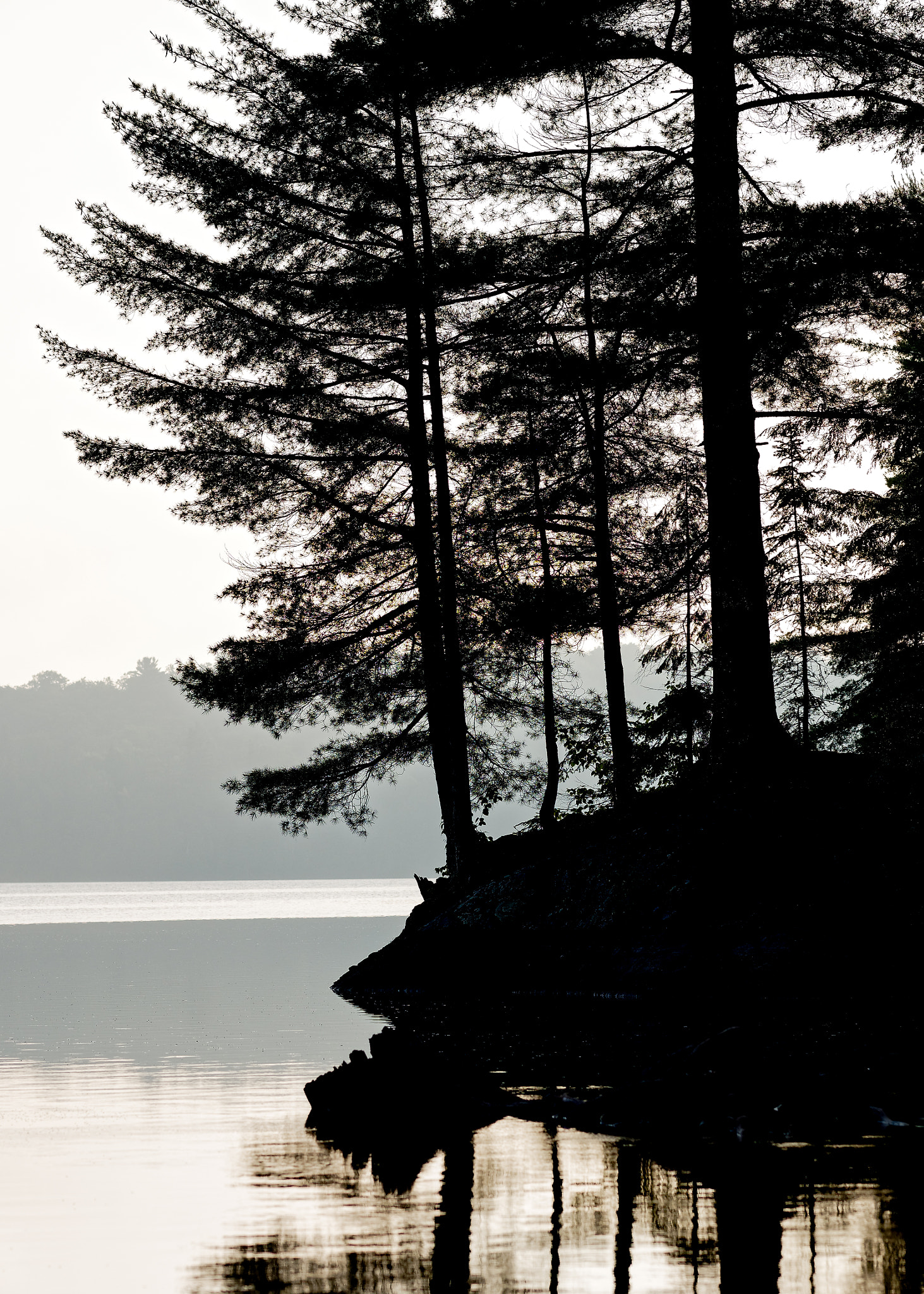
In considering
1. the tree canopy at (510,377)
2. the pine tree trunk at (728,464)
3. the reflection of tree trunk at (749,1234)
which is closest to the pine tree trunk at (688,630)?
the tree canopy at (510,377)

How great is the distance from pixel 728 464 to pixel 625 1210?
1022 centimetres

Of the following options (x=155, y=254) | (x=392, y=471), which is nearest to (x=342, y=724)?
(x=392, y=471)

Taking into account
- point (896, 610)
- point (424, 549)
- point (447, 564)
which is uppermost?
point (424, 549)

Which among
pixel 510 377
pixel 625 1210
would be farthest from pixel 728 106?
pixel 625 1210

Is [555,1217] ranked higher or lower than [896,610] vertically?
lower

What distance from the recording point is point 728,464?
14.2 meters

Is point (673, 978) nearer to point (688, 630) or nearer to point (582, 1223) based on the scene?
point (582, 1223)

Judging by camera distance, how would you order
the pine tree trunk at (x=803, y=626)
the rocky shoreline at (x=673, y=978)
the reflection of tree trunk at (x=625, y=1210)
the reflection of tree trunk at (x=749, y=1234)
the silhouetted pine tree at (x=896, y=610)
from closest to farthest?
the reflection of tree trunk at (x=749, y=1234) < the reflection of tree trunk at (x=625, y=1210) < the rocky shoreline at (x=673, y=978) < the silhouetted pine tree at (x=896, y=610) < the pine tree trunk at (x=803, y=626)

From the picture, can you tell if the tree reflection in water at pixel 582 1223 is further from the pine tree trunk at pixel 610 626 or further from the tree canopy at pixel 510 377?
the pine tree trunk at pixel 610 626

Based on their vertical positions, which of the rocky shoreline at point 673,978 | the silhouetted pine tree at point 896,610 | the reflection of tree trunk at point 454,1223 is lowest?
the reflection of tree trunk at point 454,1223

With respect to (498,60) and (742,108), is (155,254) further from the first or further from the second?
(742,108)

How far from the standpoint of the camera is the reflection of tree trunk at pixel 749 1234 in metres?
4.37

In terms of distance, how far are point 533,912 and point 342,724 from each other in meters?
6.55

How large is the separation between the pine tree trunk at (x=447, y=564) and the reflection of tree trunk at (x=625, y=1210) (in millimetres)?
12785
